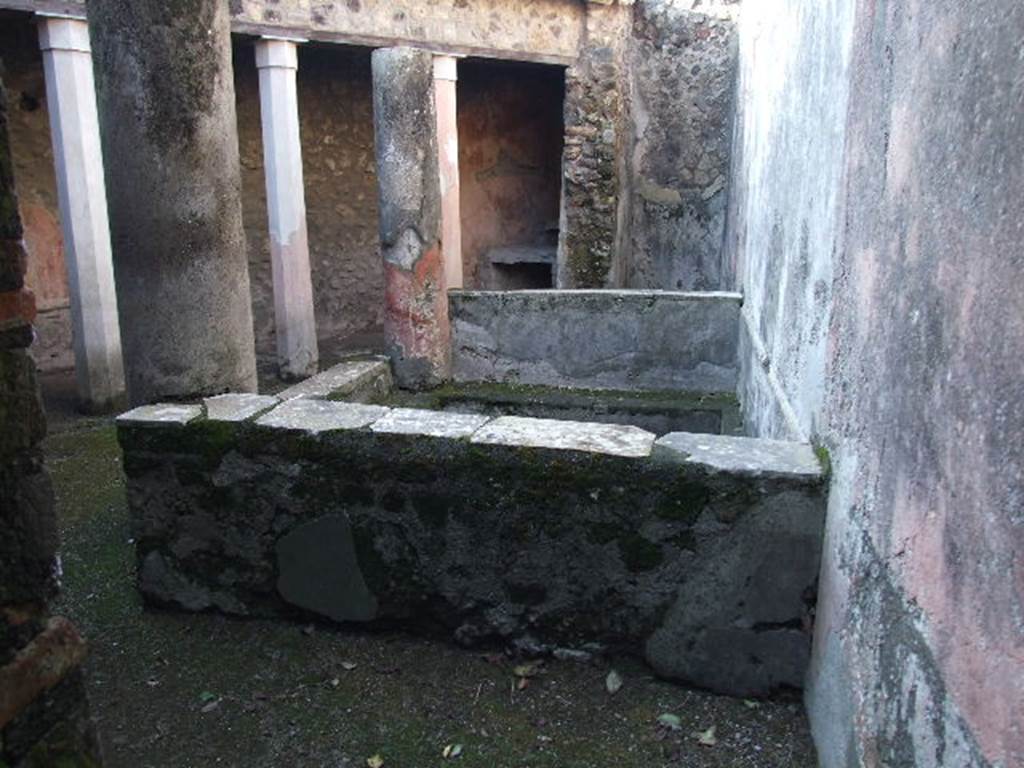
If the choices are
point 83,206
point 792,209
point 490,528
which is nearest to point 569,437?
point 490,528

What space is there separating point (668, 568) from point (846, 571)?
68 cm

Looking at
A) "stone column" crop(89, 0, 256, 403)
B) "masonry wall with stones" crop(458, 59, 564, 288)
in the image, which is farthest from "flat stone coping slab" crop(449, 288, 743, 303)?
"masonry wall with stones" crop(458, 59, 564, 288)

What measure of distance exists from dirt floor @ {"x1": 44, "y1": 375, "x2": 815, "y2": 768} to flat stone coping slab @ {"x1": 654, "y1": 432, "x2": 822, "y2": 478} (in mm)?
759

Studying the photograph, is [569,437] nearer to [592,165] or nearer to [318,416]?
[318,416]

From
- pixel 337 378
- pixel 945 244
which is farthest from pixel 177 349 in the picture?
pixel 945 244

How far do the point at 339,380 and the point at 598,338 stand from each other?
6.18ft

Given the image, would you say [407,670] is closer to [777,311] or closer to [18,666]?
[18,666]

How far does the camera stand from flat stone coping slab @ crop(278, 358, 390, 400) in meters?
3.92

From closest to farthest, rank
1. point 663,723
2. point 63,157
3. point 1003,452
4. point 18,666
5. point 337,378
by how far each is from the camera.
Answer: point 1003,452 < point 18,666 < point 663,723 < point 337,378 < point 63,157

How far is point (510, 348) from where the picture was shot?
563cm

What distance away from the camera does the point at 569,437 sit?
2832mm

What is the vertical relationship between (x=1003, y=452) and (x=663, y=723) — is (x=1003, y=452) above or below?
above

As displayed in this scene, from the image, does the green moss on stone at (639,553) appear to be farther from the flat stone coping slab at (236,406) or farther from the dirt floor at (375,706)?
the flat stone coping slab at (236,406)

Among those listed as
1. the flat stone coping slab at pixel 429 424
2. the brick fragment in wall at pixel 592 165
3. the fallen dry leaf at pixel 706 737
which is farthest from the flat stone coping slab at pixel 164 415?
the brick fragment in wall at pixel 592 165
